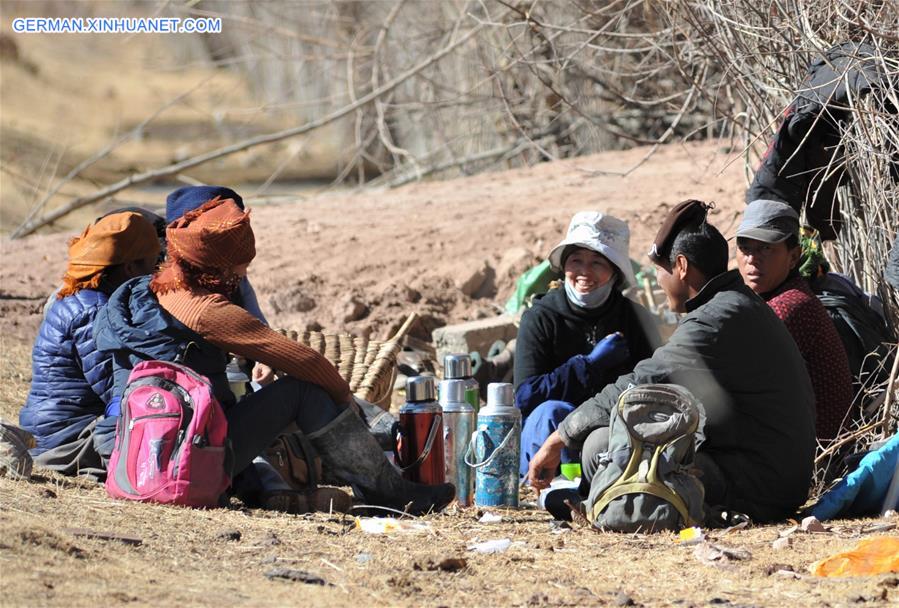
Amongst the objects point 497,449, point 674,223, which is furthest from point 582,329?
point 674,223

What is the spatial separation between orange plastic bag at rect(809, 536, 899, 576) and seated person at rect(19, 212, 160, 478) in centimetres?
266

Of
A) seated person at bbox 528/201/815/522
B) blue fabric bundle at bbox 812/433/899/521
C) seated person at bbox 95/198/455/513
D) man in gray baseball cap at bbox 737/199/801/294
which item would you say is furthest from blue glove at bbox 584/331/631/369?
blue fabric bundle at bbox 812/433/899/521

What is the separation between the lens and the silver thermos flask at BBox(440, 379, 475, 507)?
15.3 ft

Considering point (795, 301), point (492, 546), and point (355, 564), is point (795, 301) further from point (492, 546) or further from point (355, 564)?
point (355, 564)

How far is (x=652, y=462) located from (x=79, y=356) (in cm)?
223

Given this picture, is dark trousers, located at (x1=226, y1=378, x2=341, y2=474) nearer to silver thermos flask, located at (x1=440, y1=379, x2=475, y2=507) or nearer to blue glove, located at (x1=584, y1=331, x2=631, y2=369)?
silver thermos flask, located at (x1=440, y1=379, x2=475, y2=507)

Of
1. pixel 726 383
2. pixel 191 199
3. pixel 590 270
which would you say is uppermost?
pixel 191 199

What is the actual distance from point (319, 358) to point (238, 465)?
1.51ft

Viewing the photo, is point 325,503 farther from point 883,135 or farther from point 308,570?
point 883,135

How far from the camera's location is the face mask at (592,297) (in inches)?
209

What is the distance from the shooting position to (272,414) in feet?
14.6

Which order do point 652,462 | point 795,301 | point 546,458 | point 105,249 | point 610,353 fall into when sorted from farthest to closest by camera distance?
point 610,353 < point 105,249 < point 795,301 < point 546,458 < point 652,462

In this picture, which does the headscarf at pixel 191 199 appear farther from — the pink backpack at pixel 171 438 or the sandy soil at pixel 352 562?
the sandy soil at pixel 352 562

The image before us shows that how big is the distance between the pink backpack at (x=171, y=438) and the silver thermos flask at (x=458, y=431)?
0.84 metres
